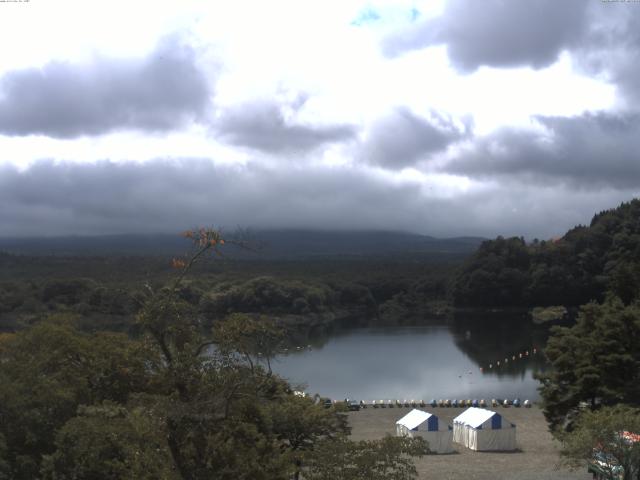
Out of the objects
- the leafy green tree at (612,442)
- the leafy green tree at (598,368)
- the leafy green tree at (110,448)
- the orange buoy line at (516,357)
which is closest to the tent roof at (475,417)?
the leafy green tree at (598,368)

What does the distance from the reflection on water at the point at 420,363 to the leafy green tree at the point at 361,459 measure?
981 inches

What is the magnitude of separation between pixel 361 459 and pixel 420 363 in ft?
145

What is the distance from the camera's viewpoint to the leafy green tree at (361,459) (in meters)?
10.9

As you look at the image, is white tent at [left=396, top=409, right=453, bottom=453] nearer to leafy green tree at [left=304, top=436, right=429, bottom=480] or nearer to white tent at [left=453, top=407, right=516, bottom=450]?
white tent at [left=453, top=407, right=516, bottom=450]

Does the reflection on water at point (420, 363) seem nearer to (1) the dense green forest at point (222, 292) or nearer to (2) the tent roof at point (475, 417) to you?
(1) the dense green forest at point (222, 292)

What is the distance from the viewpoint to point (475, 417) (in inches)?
1059

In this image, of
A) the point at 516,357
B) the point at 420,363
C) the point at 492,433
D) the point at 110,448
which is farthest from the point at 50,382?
the point at 516,357

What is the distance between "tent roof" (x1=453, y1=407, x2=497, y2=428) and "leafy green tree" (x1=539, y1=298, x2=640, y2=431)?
6.90 ft

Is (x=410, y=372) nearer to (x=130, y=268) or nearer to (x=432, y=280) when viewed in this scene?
(x=432, y=280)

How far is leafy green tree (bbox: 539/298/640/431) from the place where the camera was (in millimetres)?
23250

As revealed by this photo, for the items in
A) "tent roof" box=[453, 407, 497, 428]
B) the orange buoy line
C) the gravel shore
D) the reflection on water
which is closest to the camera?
the gravel shore

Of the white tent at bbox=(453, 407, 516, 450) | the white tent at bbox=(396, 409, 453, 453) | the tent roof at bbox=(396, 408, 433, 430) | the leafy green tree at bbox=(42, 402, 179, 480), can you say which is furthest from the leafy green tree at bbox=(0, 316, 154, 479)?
the white tent at bbox=(453, 407, 516, 450)

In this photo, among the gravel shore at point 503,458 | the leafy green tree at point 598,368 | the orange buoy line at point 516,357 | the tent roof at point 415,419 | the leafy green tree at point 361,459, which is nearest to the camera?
the leafy green tree at point 361,459

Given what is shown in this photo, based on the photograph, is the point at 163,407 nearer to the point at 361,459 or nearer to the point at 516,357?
the point at 361,459
